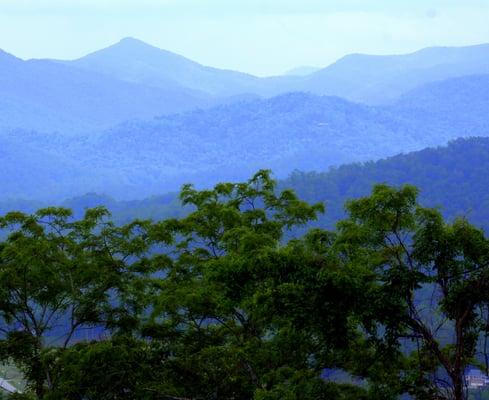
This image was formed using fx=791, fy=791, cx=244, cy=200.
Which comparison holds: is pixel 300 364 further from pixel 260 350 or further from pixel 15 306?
pixel 15 306

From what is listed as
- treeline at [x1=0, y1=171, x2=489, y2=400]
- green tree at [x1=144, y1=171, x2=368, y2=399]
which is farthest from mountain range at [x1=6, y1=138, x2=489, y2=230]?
treeline at [x1=0, y1=171, x2=489, y2=400]

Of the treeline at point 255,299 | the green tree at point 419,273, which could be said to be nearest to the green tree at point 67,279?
the treeline at point 255,299

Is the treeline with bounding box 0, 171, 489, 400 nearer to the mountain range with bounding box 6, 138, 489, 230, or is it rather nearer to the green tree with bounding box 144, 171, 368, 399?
the green tree with bounding box 144, 171, 368, 399

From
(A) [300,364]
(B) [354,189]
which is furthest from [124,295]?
(B) [354,189]

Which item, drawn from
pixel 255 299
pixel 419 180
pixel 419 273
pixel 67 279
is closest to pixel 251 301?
pixel 255 299

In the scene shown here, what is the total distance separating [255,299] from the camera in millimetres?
7203

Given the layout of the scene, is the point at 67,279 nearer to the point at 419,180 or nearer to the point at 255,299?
the point at 255,299

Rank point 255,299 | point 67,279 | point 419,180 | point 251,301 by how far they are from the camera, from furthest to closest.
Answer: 1. point 419,180
2. point 67,279
3. point 251,301
4. point 255,299

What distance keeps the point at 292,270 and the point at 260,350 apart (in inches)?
138

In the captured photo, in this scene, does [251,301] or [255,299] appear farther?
[251,301]

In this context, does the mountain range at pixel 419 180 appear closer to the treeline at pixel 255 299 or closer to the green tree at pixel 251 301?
the green tree at pixel 251 301

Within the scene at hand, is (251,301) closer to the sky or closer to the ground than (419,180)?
closer to the ground

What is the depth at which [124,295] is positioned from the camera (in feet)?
43.2

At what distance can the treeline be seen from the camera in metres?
7.32
